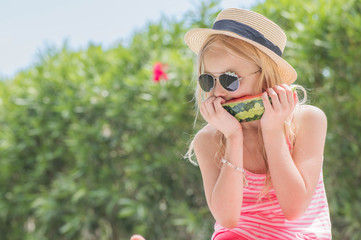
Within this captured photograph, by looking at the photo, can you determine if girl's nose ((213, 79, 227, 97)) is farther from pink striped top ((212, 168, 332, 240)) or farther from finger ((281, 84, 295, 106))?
pink striped top ((212, 168, 332, 240))

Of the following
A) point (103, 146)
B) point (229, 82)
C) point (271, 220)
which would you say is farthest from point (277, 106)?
point (103, 146)

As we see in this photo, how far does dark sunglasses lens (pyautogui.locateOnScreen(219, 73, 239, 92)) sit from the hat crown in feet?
0.81

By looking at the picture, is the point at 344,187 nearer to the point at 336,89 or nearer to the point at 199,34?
the point at 336,89

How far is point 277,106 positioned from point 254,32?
13.1 inches

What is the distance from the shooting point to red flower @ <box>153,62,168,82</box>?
16.1 ft

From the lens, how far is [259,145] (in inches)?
89.4

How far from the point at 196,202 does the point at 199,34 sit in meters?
2.98

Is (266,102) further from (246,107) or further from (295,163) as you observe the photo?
(295,163)

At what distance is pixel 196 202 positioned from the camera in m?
5.03

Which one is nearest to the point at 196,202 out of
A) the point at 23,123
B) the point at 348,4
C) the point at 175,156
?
the point at 175,156

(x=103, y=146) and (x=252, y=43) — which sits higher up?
(x=252, y=43)

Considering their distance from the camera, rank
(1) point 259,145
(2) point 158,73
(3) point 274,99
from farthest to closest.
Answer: (2) point 158,73
(1) point 259,145
(3) point 274,99

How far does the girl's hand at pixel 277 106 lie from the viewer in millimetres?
2023

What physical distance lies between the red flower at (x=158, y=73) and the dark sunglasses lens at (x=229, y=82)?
9.31 ft
